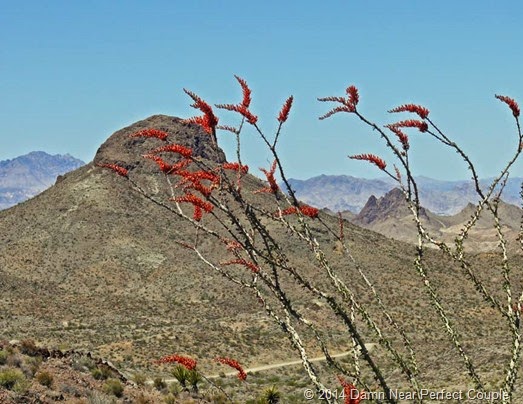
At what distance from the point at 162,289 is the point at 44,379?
146 feet

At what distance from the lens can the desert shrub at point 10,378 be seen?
1809cm

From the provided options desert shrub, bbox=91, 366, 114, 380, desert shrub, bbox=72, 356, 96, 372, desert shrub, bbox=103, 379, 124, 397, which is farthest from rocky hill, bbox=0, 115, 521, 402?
desert shrub, bbox=103, 379, 124, 397

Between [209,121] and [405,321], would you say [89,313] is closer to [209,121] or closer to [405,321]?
[405,321]

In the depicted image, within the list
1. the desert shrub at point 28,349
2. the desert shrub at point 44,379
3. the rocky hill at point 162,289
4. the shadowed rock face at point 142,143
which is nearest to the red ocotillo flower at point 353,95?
the desert shrub at point 44,379

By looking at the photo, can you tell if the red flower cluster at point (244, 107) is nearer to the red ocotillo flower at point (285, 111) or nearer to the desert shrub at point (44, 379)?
the red ocotillo flower at point (285, 111)

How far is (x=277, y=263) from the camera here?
542 cm

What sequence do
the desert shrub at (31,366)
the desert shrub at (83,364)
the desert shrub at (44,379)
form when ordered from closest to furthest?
the desert shrub at (44,379) < the desert shrub at (31,366) < the desert shrub at (83,364)

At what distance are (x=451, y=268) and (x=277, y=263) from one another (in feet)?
235

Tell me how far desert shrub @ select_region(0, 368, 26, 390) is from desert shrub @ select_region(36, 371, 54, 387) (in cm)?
55

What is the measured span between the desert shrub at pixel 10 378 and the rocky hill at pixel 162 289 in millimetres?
16248

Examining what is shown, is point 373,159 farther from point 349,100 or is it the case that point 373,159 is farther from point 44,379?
point 44,379

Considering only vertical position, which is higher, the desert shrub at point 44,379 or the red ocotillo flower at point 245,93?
→ the red ocotillo flower at point 245,93

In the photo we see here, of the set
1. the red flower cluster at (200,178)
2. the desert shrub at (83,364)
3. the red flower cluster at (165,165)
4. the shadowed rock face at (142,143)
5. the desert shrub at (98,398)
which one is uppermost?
the shadowed rock face at (142,143)

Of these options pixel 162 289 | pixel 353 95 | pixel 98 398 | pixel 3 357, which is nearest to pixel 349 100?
pixel 353 95
